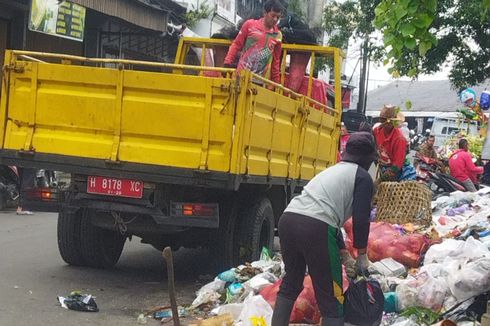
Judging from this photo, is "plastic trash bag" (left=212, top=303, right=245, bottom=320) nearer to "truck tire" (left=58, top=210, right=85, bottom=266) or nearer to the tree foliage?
"truck tire" (left=58, top=210, right=85, bottom=266)

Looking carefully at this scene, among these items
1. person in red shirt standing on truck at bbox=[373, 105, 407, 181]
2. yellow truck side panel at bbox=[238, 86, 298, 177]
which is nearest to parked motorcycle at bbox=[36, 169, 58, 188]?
yellow truck side panel at bbox=[238, 86, 298, 177]

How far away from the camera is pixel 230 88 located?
20.1 ft

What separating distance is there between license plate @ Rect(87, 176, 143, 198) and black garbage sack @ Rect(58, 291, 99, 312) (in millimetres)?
930

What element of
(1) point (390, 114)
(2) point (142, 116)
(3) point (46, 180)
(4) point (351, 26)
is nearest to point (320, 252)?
(2) point (142, 116)

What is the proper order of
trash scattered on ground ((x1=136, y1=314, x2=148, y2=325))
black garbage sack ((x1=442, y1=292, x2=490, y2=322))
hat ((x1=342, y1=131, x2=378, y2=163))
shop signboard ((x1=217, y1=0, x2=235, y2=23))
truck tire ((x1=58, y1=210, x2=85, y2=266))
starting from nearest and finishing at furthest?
hat ((x1=342, y1=131, x2=378, y2=163))
black garbage sack ((x1=442, y1=292, x2=490, y2=322))
trash scattered on ground ((x1=136, y1=314, x2=148, y2=325))
truck tire ((x1=58, y1=210, x2=85, y2=266))
shop signboard ((x1=217, y1=0, x2=235, y2=23))

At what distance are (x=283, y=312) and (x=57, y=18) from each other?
30.8 feet

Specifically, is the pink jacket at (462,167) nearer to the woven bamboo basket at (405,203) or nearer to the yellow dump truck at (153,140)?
the woven bamboo basket at (405,203)

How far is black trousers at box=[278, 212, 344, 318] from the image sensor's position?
4.46 meters

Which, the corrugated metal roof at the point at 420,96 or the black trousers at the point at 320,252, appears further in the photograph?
the corrugated metal roof at the point at 420,96

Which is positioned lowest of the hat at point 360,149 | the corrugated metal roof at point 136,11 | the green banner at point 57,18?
the hat at point 360,149

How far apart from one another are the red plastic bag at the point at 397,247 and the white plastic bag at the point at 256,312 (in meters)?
1.61

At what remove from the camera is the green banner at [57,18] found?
39.7 feet

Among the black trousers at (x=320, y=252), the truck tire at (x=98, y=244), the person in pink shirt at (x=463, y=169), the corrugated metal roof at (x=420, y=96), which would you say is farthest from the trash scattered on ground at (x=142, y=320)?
the corrugated metal roof at (x=420, y=96)

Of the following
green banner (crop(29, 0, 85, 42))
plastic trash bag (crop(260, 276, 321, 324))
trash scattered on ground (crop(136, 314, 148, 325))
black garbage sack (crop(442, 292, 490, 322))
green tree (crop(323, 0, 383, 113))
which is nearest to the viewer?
black garbage sack (crop(442, 292, 490, 322))
